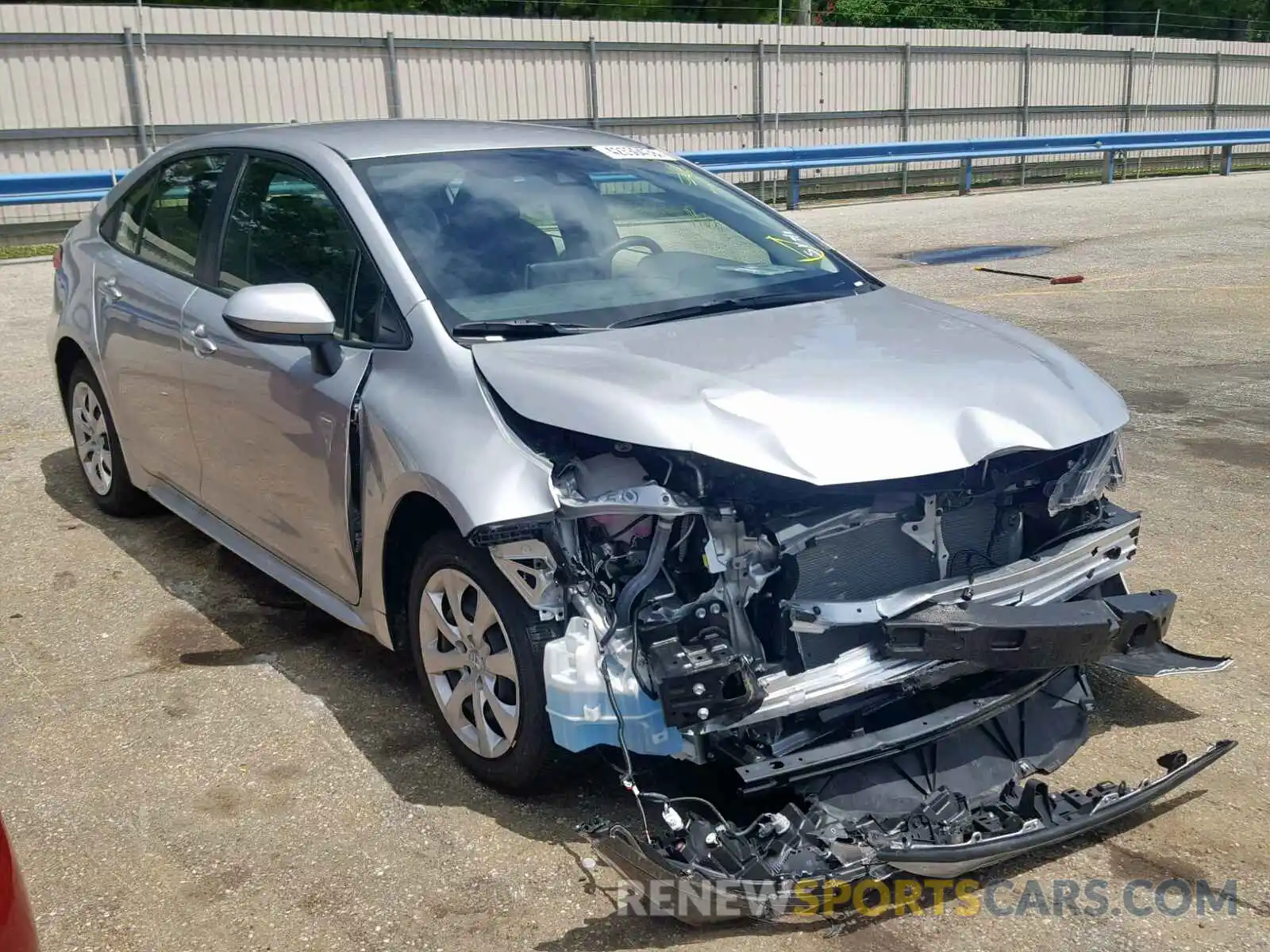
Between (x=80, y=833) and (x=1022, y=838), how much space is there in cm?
246

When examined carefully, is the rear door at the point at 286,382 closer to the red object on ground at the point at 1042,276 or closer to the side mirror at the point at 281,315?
the side mirror at the point at 281,315

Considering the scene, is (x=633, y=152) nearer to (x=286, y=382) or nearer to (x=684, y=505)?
(x=286, y=382)

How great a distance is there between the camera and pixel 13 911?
6.35 feet

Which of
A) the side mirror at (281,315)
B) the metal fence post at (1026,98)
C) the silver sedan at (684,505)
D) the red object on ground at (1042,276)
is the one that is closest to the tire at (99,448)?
the silver sedan at (684,505)

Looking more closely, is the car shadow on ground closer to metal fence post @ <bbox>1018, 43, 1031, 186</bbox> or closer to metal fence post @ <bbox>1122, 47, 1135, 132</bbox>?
metal fence post @ <bbox>1018, 43, 1031, 186</bbox>

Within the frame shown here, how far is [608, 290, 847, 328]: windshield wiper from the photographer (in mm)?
3828

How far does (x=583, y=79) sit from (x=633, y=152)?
1628 centimetres

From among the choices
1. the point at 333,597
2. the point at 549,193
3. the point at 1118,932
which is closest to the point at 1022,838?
the point at 1118,932

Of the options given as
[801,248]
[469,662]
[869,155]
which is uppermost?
[801,248]

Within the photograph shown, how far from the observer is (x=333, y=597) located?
4.13 m

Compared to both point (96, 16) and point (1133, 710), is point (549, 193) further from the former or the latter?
point (96, 16)

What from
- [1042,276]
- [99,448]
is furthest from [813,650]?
[1042,276]

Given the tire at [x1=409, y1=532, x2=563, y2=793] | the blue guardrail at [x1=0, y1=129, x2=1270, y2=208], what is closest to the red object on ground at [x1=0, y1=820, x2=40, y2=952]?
the tire at [x1=409, y1=532, x2=563, y2=793]

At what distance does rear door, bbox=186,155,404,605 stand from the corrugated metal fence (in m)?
13.4
